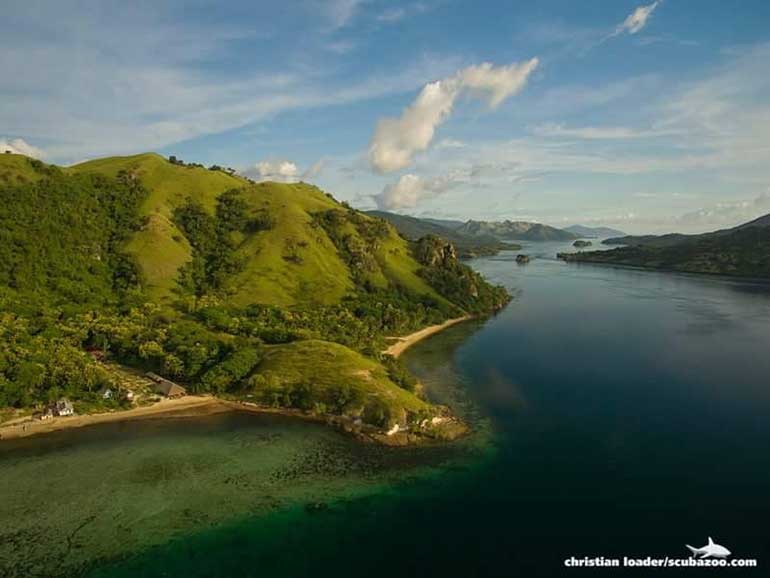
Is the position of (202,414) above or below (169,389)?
below

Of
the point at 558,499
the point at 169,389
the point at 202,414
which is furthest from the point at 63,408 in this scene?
the point at 558,499

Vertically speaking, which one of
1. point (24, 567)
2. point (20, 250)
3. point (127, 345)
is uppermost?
point (20, 250)

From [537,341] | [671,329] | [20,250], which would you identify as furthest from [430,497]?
[20,250]

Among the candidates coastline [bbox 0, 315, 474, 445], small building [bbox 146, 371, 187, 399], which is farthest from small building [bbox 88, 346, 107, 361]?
coastline [bbox 0, 315, 474, 445]

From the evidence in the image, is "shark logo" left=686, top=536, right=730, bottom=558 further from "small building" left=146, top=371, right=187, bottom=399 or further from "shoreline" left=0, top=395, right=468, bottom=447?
"small building" left=146, top=371, right=187, bottom=399

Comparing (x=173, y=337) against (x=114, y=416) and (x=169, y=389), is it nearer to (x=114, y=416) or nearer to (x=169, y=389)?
(x=169, y=389)

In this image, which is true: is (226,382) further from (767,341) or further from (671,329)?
(767,341)

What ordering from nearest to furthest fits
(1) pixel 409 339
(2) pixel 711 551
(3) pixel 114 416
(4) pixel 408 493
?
(2) pixel 711 551
(4) pixel 408 493
(3) pixel 114 416
(1) pixel 409 339

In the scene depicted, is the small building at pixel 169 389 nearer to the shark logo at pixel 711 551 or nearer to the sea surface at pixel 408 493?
the sea surface at pixel 408 493
